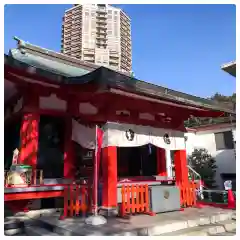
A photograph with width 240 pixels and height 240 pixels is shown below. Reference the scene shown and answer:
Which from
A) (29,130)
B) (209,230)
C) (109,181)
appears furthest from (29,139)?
(209,230)

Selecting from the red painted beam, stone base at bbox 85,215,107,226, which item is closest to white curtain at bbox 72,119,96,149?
the red painted beam

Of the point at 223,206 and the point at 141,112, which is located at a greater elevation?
the point at 141,112

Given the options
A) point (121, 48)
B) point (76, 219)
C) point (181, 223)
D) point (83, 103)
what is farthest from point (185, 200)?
point (121, 48)

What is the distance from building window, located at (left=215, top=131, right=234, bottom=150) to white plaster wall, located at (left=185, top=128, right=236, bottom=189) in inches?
8.4

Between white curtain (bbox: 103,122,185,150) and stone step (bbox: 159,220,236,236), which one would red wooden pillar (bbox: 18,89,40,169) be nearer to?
white curtain (bbox: 103,122,185,150)

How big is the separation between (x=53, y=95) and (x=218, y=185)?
526 inches

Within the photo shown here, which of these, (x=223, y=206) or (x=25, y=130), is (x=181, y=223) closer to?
(x=223, y=206)

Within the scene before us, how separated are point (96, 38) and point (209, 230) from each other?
8735 cm

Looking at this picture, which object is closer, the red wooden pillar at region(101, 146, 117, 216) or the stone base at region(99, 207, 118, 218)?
the stone base at region(99, 207, 118, 218)

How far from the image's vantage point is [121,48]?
282 ft

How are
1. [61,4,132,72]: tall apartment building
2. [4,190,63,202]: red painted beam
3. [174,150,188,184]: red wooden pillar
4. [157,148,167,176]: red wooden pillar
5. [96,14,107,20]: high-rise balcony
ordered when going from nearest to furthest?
[4,190,63,202]: red painted beam → [174,150,188,184]: red wooden pillar → [157,148,167,176]: red wooden pillar → [96,14,107,20]: high-rise balcony → [61,4,132,72]: tall apartment building

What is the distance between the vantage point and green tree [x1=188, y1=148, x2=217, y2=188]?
16172 mm

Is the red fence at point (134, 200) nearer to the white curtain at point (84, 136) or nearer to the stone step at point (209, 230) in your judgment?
the stone step at point (209, 230)

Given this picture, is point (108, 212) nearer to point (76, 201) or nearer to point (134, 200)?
point (134, 200)
